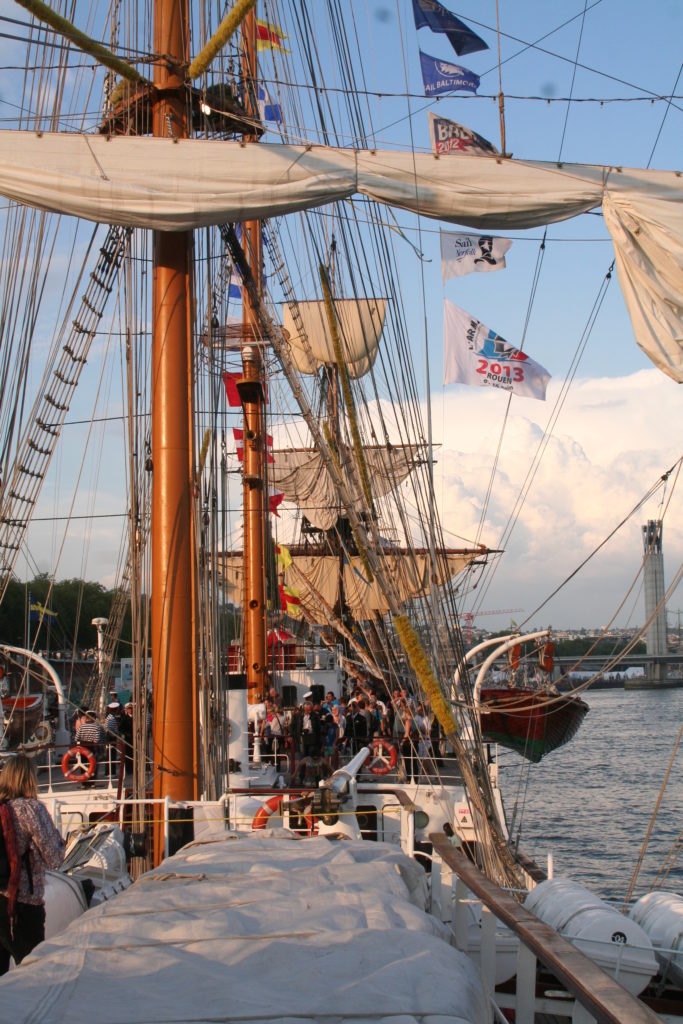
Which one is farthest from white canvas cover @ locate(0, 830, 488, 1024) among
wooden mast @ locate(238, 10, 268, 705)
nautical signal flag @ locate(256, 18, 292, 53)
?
wooden mast @ locate(238, 10, 268, 705)

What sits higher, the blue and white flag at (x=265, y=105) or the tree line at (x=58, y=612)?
the blue and white flag at (x=265, y=105)

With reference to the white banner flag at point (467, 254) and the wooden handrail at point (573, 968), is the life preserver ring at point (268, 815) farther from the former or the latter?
the white banner flag at point (467, 254)

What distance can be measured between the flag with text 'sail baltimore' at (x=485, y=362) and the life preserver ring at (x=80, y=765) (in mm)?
6295

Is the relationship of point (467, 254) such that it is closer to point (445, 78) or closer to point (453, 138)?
point (453, 138)

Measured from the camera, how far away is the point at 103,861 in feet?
27.1

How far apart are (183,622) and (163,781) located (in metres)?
1.45

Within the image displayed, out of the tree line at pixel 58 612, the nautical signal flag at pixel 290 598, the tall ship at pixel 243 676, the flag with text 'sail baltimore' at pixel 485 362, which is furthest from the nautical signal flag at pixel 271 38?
the tree line at pixel 58 612

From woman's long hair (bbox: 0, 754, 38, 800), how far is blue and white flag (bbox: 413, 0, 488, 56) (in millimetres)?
9713

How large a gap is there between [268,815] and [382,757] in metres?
5.82

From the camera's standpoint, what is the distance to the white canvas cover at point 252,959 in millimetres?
3006

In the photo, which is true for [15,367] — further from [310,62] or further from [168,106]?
[310,62]

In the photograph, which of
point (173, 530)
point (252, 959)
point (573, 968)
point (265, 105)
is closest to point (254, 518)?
point (265, 105)

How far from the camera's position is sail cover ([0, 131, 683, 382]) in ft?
33.3

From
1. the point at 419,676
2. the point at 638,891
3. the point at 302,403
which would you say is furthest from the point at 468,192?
the point at 638,891
